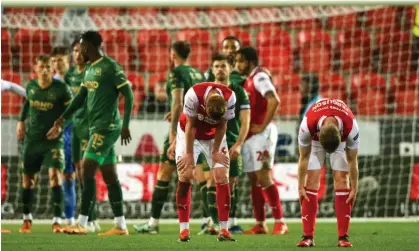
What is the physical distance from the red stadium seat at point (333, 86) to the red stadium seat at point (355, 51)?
40cm

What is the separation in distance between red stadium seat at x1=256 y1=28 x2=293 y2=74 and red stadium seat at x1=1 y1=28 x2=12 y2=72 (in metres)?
4.02

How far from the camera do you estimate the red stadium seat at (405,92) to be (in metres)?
13.3

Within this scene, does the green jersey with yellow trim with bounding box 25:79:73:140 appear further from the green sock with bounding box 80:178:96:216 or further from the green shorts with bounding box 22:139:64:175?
the green sock with bounding box 80:178:96:216

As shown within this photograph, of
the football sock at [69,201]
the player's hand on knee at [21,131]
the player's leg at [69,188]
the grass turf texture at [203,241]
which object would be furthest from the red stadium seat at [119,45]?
the grass turf texture at [203,241]

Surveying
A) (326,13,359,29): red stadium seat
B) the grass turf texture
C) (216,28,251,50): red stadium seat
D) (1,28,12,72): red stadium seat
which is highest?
(326,13,359,29): red stadium seat

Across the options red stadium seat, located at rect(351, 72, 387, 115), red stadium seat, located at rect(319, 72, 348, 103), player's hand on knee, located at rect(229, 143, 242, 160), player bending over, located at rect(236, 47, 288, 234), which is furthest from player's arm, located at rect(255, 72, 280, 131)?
red stadium seat, located at rect(319, 72, 348, 103)

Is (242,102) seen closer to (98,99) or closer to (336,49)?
(98,99)

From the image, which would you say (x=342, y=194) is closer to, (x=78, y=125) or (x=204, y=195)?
(x=204, y=195)

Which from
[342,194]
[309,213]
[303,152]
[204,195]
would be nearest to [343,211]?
[342,194]

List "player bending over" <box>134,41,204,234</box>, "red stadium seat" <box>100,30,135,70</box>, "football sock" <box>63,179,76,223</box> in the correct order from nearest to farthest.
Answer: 1. "player bending over" <box>134,41,204,234</box>
2. "football sock" <box>63,179,76,223</box>
3. "red stadium seat" <box>100,30,135,70</box>

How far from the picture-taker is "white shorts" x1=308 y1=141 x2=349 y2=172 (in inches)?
252

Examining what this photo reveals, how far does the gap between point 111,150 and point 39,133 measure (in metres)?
1.24

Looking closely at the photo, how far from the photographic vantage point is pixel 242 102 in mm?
8070

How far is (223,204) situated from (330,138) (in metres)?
1.19
